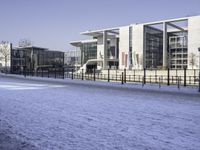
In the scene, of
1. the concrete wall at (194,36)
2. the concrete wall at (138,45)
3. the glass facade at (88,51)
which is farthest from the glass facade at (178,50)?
the glass facade at (88,51)

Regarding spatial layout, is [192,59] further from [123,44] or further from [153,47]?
[123,44]

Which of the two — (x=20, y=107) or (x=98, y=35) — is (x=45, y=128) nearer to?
(x=20, y=107)

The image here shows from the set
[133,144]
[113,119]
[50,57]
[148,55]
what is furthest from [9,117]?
[50,57]

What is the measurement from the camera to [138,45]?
8912 cm

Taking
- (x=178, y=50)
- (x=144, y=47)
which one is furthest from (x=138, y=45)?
(x=178, y=50)

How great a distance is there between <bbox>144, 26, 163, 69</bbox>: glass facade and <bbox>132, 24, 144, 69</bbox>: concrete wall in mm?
2260

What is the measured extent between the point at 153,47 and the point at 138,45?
29.2 feet

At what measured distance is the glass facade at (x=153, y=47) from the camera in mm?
91750

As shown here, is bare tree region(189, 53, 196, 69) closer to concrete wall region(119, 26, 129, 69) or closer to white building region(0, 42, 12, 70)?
concrete wall region(119, 26, 129, 69)

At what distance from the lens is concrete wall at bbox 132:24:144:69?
88250 millimetres

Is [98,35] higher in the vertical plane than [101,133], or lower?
higher

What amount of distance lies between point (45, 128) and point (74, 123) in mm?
1064

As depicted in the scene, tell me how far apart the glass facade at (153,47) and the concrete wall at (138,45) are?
2.26 metres

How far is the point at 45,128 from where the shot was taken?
8.41m
